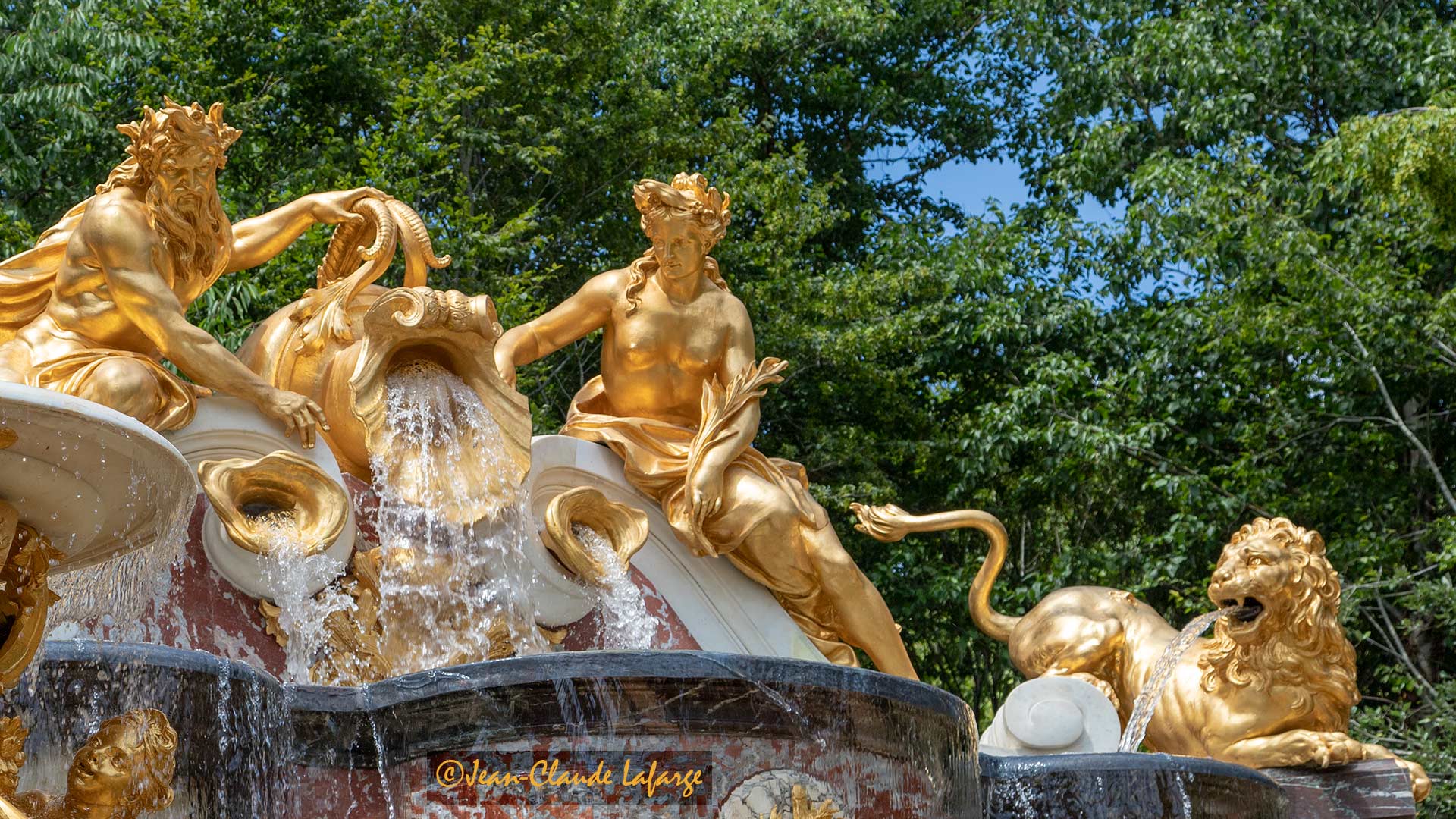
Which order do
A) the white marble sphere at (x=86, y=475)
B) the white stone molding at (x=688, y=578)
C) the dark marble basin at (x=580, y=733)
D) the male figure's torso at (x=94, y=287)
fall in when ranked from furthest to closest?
1. the white stone molding at (x=688, y=578)
2. the male figure's torso at (x=94, y=287)
3. the dark marble basin at (x=580, y=733)
4. the white marble sphere at (x=86, y=475)

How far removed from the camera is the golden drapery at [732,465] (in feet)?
27.5

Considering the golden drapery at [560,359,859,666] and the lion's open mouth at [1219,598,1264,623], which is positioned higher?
the golden drapery at [560,359,859,666]

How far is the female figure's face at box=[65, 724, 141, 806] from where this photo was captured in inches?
166

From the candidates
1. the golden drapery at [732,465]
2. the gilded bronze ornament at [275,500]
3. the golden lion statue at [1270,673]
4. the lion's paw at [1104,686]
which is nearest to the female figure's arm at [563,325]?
the golden drapery at [732,465]

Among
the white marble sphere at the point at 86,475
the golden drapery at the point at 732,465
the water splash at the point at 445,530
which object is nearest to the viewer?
the white marble sphere at the point at 86,475

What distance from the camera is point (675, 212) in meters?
8.62

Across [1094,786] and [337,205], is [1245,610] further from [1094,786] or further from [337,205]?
[337,205]

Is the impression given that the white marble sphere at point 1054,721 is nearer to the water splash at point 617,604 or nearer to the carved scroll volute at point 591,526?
the water splash at point 617,604

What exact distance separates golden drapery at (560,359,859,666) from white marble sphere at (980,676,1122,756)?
0.68 meters

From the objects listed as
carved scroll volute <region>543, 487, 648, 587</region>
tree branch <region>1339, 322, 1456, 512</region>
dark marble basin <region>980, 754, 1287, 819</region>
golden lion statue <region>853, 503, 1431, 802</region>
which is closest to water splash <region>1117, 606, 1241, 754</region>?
golden lion statue <region>853, 503, 1431, 802</region>

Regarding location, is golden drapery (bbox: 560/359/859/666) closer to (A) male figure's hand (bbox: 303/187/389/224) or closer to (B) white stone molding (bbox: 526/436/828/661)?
(B) white stone molding (bbox: 526/436/828/661)

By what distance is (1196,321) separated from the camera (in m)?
16.9

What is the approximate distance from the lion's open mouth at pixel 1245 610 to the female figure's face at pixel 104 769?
5388 millimetres

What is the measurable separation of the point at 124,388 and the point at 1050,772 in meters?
3.43
